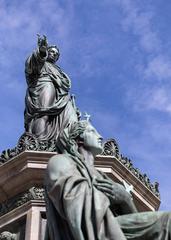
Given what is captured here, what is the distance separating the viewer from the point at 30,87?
484 inches

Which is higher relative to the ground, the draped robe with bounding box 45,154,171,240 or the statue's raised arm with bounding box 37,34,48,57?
the statue's raised arm with bounding box 37,34,48,57

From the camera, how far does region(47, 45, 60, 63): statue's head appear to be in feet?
42.6

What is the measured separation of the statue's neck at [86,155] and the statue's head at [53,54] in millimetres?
6645

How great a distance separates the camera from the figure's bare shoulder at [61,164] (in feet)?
19.5

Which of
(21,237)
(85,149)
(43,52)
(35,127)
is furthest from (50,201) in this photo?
(43,52)

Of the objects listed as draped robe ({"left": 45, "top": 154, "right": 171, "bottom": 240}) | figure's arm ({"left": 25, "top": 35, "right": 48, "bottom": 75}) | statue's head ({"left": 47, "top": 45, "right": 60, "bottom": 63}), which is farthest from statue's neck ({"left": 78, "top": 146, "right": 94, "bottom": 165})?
statue's head ({"left": 47, "top": 45, "right": 60, "bottom": 63})

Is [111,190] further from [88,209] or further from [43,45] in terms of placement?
[43,45]

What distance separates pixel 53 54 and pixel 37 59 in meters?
0.89

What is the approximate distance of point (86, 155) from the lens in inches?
254

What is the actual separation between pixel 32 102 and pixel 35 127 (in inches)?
28.4

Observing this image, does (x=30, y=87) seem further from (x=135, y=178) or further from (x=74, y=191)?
(x=74, y=191)

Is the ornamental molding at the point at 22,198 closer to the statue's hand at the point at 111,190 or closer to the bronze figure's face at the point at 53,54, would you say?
the statue's hand at the point at 111,190

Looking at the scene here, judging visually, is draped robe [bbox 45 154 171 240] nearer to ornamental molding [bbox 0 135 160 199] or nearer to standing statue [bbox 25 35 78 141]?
ornamental molding [bbox 0 135 160 199]

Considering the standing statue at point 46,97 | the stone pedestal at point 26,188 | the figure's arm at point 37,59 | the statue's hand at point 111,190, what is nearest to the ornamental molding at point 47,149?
the stone pedestal at point 26,188
